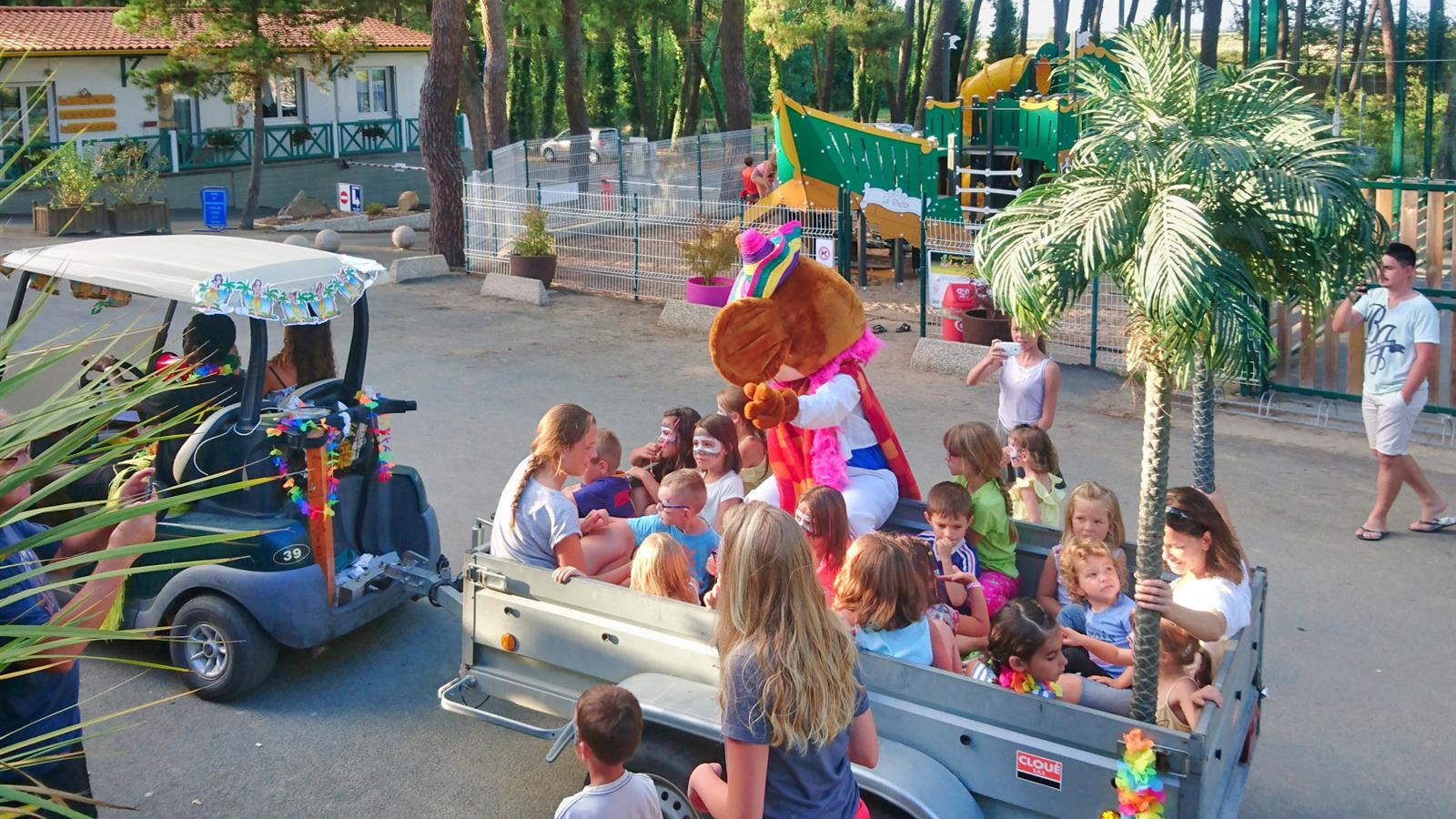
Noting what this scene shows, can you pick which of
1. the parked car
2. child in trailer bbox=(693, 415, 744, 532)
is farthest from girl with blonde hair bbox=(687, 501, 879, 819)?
the parked car

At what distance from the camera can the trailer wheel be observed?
417 cm

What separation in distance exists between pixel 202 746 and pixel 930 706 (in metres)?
3.27

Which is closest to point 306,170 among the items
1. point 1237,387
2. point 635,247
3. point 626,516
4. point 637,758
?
point 635,247

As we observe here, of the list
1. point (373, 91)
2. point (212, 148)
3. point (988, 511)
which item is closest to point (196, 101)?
point (212, 148)

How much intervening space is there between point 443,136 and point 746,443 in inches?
509

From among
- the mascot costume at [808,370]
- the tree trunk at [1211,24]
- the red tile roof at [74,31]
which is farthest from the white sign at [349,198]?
the mascot costume at [808,370]

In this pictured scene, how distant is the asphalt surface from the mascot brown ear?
5.95 feet

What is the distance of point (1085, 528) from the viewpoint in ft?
16.1

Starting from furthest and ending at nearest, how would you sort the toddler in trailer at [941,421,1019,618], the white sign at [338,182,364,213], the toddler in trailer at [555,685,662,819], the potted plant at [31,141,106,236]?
the white sign at [338,182,364,213], the potted plant at [31,141,106,236], the toddler in trailer at [941,421,1019,618], the toddler in trailer at [555,685,662,819]

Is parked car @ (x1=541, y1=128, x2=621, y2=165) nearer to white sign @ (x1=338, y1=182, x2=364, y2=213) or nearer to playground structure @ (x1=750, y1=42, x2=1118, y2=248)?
white sign @ (x1=338, y1=182, x2=364, y2=213)

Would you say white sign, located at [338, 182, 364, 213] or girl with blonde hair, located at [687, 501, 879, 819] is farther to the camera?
white sign, located at [338, 182, 364, 213]

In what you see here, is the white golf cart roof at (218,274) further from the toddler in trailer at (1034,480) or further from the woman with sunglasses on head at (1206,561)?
the woman with sunglasses on head at (1206,561)

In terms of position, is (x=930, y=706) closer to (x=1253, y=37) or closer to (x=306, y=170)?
(x=1253, y=37)

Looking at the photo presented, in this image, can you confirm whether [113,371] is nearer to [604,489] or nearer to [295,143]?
[604,489]
